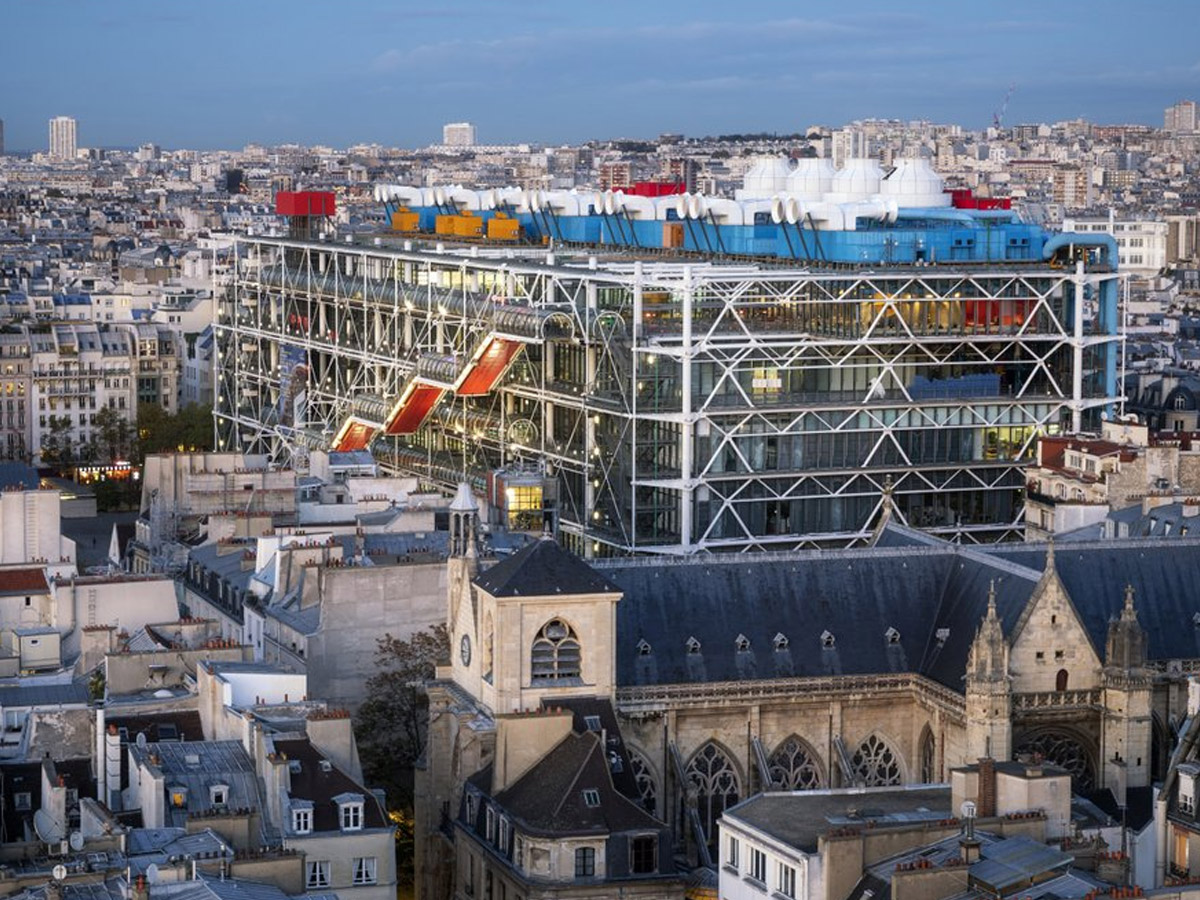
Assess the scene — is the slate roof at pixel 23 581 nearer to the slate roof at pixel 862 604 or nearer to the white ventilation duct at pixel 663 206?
the slate roof at pixel 862 604

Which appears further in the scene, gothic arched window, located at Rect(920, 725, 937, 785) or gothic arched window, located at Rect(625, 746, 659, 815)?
gothic arched window, located at Rect(920, 725, 937, 785)

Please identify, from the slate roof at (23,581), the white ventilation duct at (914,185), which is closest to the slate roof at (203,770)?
the slate roof at (23,581)

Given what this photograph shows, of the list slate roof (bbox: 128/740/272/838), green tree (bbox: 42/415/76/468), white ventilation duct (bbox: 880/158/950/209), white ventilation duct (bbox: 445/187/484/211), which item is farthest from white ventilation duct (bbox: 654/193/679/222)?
slate roof (bbox: 128/740/272/838)

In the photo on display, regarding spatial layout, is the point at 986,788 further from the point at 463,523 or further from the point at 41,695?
the point at 41,695

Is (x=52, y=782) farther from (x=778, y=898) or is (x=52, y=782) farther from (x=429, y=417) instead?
(x=429, y=417)

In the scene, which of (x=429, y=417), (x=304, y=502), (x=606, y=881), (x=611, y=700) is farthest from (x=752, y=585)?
(x=429, y=417)

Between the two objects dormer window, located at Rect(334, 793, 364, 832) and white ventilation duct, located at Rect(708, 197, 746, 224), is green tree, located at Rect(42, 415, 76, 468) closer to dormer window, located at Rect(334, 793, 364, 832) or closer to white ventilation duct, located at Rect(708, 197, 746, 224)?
white ventilation duct, located at Rect(708, 197, 746, 224)

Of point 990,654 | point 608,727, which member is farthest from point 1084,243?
point 608,727
